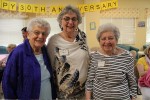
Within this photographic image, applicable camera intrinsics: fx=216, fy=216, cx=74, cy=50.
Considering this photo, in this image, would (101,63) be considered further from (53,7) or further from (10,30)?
(10,30)

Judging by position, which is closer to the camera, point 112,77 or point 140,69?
point 112,77

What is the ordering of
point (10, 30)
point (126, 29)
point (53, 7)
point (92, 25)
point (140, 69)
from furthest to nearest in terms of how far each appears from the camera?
point (126, 29) → point (10, 30) → point (92, 25) → point (53, 7) → point (140, 69)

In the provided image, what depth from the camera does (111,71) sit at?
179cm

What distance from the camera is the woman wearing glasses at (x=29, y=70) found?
1650 millimetres

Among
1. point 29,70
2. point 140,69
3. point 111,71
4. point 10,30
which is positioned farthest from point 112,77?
point 10,30

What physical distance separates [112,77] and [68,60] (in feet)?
1.37

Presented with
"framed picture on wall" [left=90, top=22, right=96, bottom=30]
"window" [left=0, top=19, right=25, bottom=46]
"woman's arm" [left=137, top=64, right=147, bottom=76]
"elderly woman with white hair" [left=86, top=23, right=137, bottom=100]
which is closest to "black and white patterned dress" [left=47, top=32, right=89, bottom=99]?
"elderly woman with white hair" [left=86, top=23, right=137, bottom=100]

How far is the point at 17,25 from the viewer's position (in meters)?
7.29

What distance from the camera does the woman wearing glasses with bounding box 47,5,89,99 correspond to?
1.94 m

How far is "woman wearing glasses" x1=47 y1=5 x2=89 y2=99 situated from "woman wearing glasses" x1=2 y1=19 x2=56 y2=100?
0.58ft

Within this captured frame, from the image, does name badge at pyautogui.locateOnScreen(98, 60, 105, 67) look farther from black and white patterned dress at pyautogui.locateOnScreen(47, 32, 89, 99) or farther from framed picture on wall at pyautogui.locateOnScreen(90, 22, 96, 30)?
framed picture on wall at pyautogui.locateOnScreen(90, 22, 96, 30)

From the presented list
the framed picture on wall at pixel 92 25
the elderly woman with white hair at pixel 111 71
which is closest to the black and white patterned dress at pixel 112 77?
the elderly woman with white hair at pixel 111 71

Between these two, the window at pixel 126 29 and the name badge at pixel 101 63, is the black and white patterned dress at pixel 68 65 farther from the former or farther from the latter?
the window at pixel 126 29

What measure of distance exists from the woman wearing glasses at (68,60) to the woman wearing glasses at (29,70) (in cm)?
18
